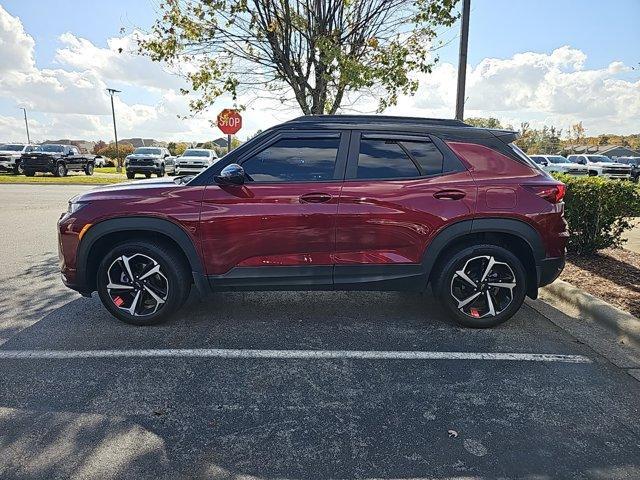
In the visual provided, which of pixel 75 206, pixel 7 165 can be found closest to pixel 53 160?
pixel 7 165

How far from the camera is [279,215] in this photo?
3.79 meters

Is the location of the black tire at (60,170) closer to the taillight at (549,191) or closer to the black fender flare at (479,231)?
the black fender flare at (479,231)

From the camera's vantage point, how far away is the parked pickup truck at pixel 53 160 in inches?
940

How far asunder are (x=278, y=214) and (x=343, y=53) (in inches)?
186

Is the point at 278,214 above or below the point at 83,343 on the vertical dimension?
above

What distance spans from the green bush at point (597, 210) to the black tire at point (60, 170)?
25.9 meters

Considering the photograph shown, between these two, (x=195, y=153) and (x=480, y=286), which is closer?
(x=480, y=286)

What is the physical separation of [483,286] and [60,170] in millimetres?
26686

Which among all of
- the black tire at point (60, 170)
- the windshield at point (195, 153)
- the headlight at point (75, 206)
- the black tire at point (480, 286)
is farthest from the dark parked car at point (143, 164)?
the black tire at point (480, 286)

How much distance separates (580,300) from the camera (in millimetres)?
4504

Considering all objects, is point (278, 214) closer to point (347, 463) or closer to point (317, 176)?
point (317, 176)

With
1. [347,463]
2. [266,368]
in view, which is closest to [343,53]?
[266,368]

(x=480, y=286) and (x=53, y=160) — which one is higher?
(x=53, y=160)

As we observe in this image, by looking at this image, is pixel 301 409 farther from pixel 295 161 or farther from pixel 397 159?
pixel 397 159
